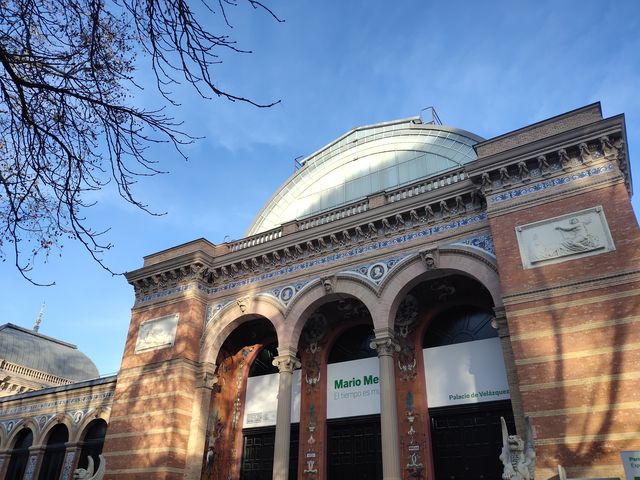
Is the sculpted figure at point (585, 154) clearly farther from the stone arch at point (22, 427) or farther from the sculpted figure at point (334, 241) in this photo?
the stone arch at point (22, 427)

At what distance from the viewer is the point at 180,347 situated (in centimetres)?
1752

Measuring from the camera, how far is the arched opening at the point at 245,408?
59.0ft

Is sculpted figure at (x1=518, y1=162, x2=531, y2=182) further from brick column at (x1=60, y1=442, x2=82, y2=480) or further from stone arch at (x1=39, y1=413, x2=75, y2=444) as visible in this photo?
stone arch at (x1=39, y1=413, x2=75, y2=444)

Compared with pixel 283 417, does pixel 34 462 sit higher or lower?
lower

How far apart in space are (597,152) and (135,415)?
15785 millimetres

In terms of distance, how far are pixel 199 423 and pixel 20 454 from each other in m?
11.1

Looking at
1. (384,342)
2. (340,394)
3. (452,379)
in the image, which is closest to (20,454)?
(340,394)

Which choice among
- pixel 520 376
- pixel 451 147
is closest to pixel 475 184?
pixel 520 376

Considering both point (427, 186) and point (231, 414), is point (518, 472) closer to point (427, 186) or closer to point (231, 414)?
point (427, 186)

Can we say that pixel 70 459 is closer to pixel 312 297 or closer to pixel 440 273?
pixel 312 297

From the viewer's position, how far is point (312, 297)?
1652 centimetres

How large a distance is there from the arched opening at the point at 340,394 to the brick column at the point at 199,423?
3.19 metres

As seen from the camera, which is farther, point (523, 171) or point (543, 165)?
point (523, 171)

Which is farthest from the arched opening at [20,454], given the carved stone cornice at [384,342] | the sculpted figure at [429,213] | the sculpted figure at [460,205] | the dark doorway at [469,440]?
the sculpted figure at [460,205]
